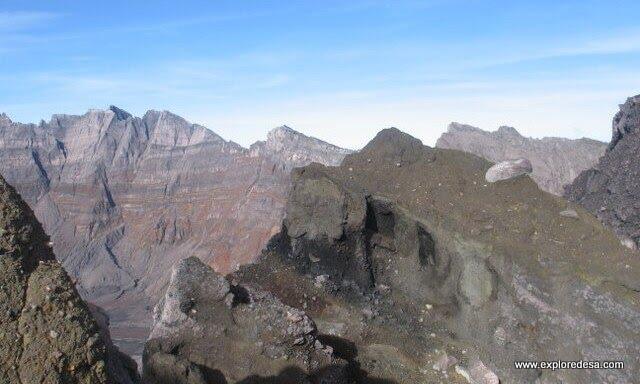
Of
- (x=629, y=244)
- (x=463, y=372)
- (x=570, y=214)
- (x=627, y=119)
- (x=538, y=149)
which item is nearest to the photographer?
(x=463, y=372)

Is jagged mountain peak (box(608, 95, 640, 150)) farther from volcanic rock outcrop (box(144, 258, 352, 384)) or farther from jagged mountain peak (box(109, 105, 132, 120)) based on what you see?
jagged mountain peak (box(109, 105, 132, 120))

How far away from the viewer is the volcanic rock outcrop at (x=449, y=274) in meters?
11.5

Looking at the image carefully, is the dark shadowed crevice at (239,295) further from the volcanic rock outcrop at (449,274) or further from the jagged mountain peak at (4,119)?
the jagged mountain peak at (4,119)

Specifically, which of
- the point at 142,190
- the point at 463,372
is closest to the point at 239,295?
the point at 463,372

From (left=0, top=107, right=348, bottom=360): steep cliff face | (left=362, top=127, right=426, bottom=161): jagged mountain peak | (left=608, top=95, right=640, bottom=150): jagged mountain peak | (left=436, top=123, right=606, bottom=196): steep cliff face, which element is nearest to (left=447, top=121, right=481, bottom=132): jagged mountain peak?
(left=436, top=123, right=606, bottom=196): steep cliff face

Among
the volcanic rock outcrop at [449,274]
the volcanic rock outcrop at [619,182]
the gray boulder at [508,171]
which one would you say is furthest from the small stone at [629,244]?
the volcanic rock outcrop at [619,182]

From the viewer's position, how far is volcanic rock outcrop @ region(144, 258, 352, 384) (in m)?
9.62

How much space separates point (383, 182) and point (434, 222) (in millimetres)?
1910

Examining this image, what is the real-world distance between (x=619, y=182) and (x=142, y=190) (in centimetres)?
5161

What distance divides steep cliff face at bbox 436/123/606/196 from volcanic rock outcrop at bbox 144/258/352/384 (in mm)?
39577

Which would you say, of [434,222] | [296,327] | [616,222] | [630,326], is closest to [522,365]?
[630,326]

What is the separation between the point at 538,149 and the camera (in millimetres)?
51156

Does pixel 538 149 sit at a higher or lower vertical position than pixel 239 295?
higher

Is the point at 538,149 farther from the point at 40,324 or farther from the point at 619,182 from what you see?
the point at 40,324
